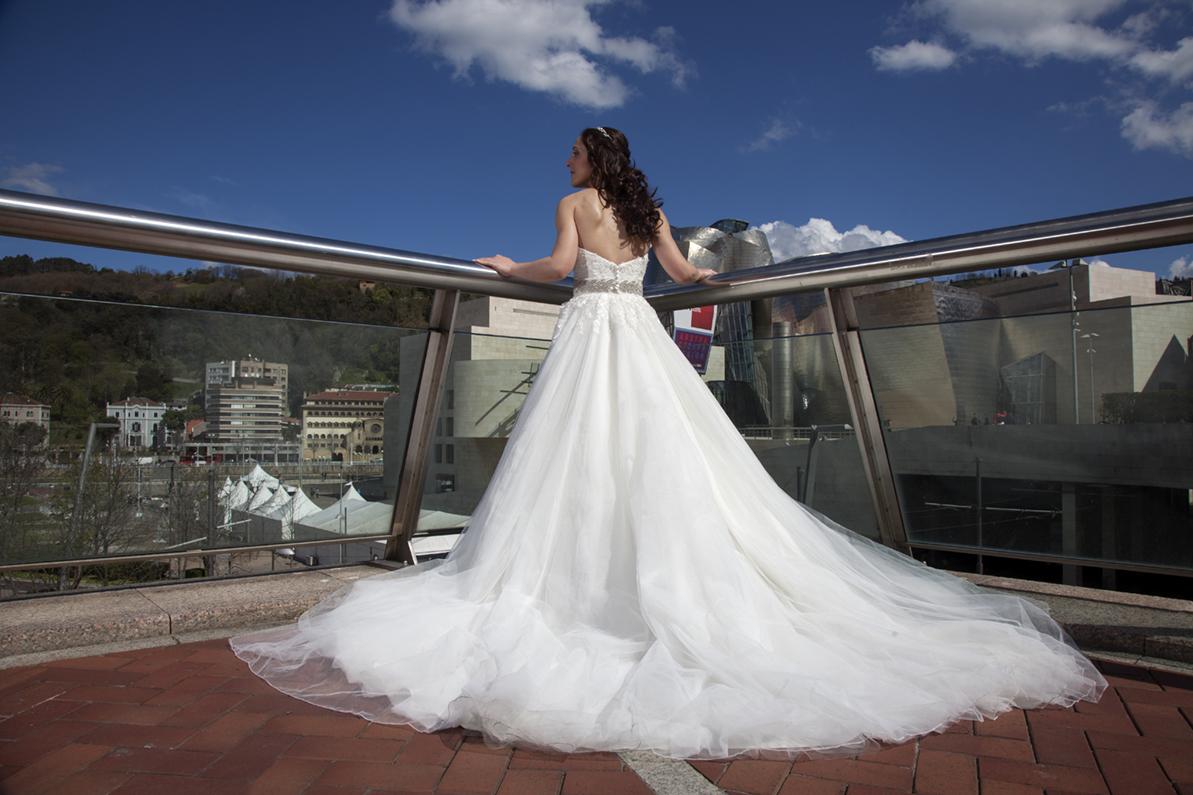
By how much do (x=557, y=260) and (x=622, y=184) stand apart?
44 centimetres

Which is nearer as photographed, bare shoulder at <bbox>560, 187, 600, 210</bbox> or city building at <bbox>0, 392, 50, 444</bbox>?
city building at <bbox>0, 392, 50, 444</bbox>

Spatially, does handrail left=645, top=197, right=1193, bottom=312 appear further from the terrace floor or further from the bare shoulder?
the terrace floor

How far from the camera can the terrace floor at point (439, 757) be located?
1.30m

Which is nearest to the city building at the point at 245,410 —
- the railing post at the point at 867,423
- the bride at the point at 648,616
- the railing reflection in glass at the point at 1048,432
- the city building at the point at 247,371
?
the city building at the point at 247,371

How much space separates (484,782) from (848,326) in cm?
210

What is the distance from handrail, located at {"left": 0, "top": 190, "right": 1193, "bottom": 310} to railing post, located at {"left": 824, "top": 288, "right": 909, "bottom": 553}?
0.90ft

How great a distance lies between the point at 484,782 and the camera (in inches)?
52.0

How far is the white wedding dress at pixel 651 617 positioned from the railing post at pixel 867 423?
427 mm

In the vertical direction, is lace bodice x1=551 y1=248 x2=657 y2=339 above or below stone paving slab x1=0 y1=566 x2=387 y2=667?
above

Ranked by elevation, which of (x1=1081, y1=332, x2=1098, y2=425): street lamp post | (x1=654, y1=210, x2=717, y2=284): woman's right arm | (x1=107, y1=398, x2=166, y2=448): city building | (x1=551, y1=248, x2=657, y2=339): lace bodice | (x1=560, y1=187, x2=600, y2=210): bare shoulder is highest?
(x1=560, y1=187, x2=600, y2=210): bare shoulder

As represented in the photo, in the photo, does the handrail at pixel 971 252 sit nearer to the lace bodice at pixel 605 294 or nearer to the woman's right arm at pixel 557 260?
the lace bodice at pixel 605 294

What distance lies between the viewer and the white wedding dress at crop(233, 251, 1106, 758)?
149 centimetres

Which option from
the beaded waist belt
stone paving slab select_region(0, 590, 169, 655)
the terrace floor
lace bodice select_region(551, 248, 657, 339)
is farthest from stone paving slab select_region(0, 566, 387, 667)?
the beaded waist belt

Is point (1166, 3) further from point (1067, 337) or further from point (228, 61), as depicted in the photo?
point (1067, 337)
